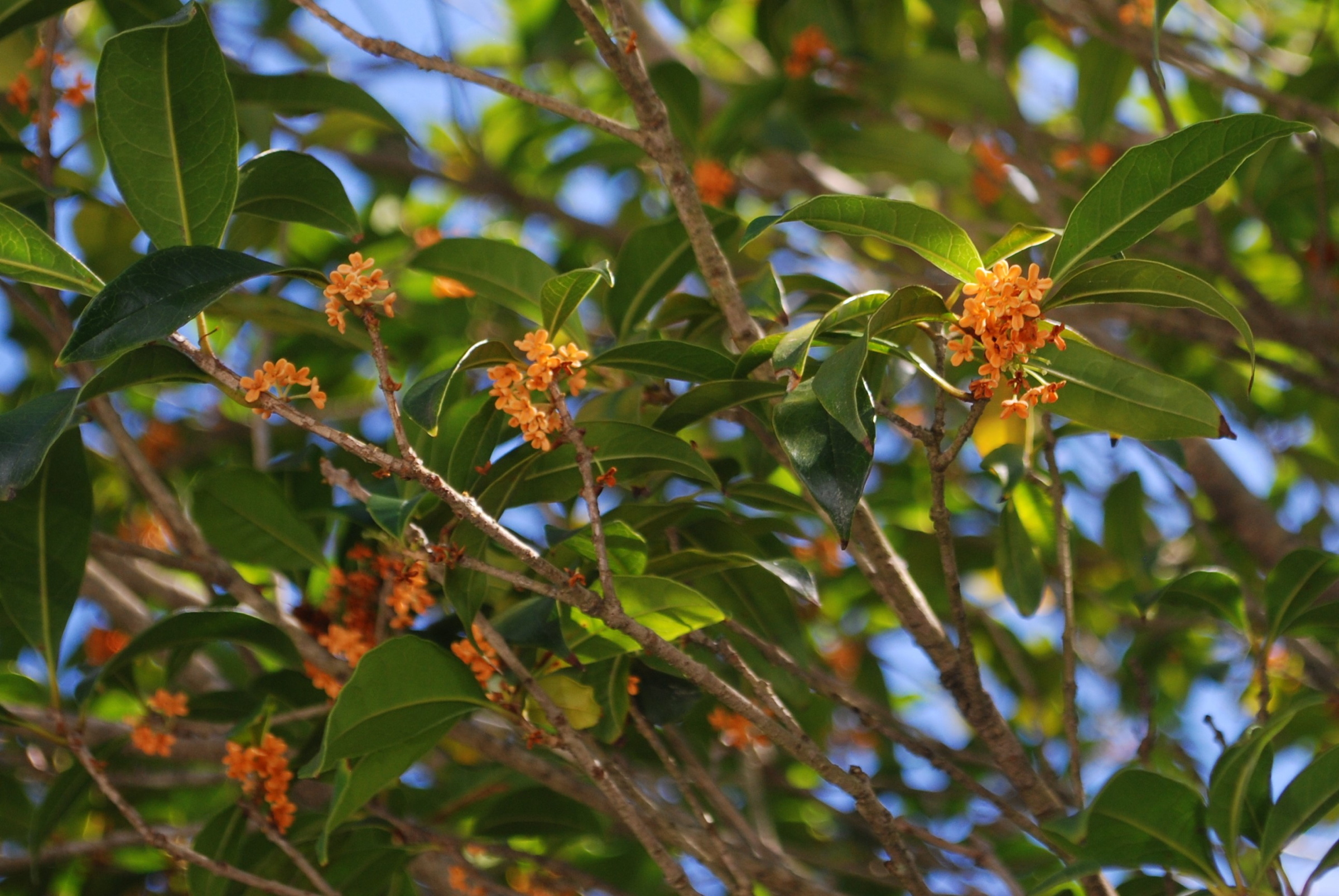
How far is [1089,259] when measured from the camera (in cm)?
95

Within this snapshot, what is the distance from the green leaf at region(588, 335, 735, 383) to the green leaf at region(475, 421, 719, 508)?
7 cm

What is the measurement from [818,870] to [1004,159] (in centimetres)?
160

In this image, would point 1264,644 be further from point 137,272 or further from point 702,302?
point 137,272

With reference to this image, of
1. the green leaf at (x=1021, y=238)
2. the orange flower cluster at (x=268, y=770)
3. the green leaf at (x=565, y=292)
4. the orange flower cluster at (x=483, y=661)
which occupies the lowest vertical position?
the orange flower cluster at (x=268, y=770)

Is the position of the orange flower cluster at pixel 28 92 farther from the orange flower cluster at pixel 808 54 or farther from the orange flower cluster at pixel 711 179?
the orange flower cluster at pixel 808 54

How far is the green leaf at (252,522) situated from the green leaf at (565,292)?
24.2 inches

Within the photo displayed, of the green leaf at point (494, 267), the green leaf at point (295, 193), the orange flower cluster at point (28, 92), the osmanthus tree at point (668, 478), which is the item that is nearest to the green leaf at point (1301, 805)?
the osmanthus tree at point (668, 478)

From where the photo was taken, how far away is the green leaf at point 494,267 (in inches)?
54.1

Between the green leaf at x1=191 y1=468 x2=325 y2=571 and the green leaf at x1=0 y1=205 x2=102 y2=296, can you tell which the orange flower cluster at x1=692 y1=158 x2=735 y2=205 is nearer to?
the green leaf at x1=191 y1=468 x2=325 y2=571

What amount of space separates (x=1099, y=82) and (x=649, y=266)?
4.52ft

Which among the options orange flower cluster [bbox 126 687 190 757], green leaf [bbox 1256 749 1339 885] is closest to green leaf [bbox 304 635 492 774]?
orange flower cluster [bbox 126 687 190 757]

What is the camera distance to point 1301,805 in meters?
1.08

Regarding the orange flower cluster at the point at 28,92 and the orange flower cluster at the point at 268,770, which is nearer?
the orange flower cluster at the point at 268,770

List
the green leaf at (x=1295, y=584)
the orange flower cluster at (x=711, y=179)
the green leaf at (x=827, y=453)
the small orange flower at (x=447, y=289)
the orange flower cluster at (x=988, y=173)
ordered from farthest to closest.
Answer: the orange flower cluster at (x=988, y=173) < the orange flower cluster at (x=711, y=179) < the small orange flower at (x=447, y=289) < the green leaf at (x=1295, y=584) < the green leaf at (x=827, y=453)
